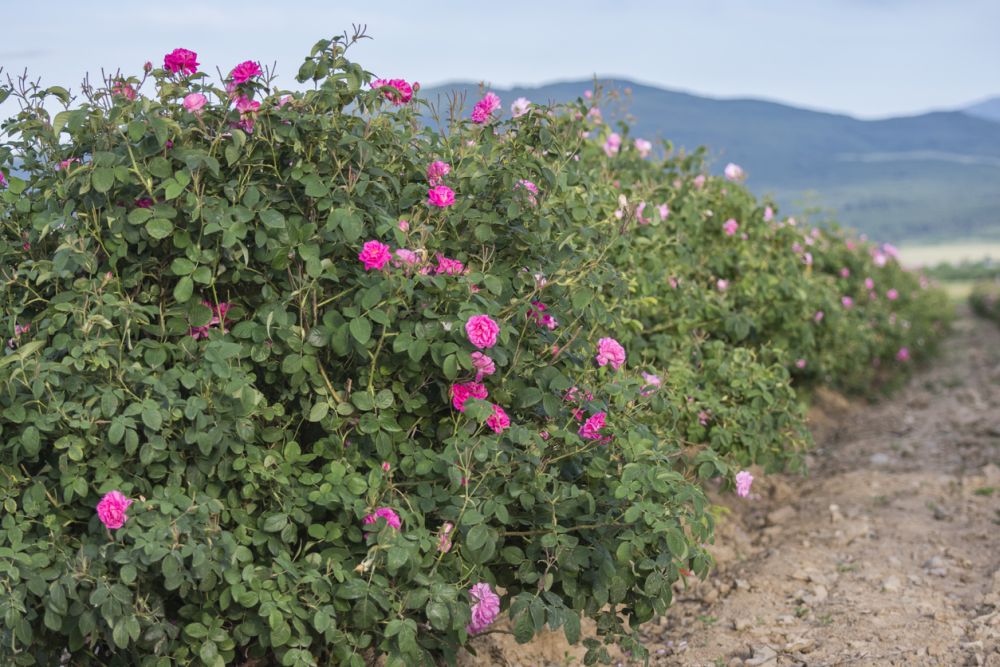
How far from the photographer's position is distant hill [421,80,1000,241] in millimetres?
101312

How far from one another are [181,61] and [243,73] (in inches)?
7.2

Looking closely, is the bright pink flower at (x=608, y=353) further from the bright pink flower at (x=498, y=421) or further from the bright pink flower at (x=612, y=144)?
the bright pink flower at (x=612, y=144)

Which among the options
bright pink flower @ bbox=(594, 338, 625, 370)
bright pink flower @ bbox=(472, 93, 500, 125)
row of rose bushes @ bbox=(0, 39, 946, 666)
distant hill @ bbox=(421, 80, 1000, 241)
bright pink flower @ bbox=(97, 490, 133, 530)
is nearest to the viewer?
bright pink flower @ bbox=(97, 490, 133, 530)

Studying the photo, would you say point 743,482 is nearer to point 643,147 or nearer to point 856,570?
point 856,570

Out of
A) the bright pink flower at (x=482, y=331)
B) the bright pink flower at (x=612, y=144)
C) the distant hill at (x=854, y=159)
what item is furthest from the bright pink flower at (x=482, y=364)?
the distant hill at (x=854, y=159)

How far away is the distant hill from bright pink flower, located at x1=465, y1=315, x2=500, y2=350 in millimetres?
68936

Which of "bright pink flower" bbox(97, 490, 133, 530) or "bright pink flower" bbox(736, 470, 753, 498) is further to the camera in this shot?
"bright pink flower" bbox(736, 470, 753, 498)

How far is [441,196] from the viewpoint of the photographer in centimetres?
264

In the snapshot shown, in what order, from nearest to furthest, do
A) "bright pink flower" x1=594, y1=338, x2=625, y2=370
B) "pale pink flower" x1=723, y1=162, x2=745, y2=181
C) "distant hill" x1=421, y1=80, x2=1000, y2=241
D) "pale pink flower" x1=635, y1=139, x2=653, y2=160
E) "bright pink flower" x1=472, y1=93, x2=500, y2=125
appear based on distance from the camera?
"bright pink flower" x1=594, y1=338, x2=625, y2=370
"bright pink flower" x1=472, y1=93, x2=500, y2=125
"pale pink flower" x1=635, y1=139, x2=653, y2=160
"pale pink flower" x1=723, y1=162, x2=745, y2=181
"distant hill" x1=421, y1=80, x2=1000, y2=241

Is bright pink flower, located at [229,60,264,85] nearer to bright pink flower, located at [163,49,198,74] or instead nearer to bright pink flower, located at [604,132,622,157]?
bright pink flower, located at [163,49,198,74]

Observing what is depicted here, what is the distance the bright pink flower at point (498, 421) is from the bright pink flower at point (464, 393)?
0.05 meters

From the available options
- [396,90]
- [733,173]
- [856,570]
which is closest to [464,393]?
[396,90]

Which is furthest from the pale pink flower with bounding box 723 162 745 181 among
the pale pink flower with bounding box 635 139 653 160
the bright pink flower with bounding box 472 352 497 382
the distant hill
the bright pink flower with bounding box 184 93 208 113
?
the distant hill

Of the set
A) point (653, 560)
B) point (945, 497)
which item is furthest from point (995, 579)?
point (653, 560)
